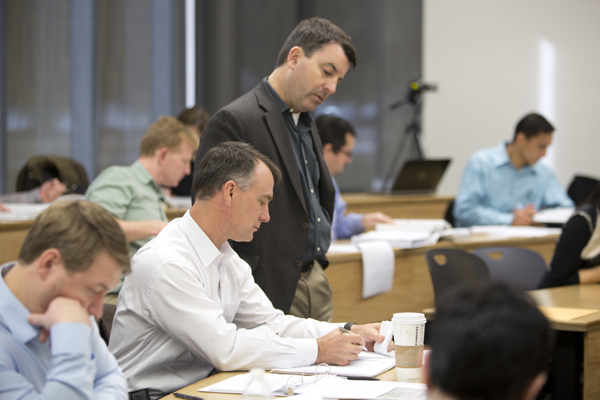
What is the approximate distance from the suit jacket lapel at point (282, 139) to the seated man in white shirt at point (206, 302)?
359 mm

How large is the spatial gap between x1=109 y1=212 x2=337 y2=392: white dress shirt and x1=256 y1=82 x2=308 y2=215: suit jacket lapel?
Answer: 55cm

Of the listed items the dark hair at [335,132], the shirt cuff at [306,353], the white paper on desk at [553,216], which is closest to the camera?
the shirt cuff at [306,353]

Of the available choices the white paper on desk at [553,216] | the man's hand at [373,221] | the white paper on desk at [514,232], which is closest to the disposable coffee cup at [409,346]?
the man's hand at [373,221]

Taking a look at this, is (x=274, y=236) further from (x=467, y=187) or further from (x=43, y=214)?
(x=467, y=187)

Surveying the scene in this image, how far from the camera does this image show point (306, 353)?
1520 millimetres

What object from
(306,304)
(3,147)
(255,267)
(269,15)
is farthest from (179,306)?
(269,15)

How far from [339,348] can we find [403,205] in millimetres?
3392

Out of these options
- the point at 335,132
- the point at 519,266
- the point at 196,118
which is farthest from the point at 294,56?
the point at 196,118

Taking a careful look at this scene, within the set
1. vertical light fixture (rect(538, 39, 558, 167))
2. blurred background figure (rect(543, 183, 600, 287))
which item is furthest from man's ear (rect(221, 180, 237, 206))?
vertical light fixture (rect(538, 39, 558, 167))

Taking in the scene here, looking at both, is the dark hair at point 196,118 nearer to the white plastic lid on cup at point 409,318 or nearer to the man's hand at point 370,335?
the man's hand at point 370,335

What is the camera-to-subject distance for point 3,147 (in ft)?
14.8

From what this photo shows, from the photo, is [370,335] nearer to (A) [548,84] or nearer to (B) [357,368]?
(B) [357,368]

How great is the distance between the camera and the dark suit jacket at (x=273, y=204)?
2059mm

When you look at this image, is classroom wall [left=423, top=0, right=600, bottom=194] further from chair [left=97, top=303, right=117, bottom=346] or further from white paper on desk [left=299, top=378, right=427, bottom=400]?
white paper on desk [left=299, top=378, right=427, bottom=400]
